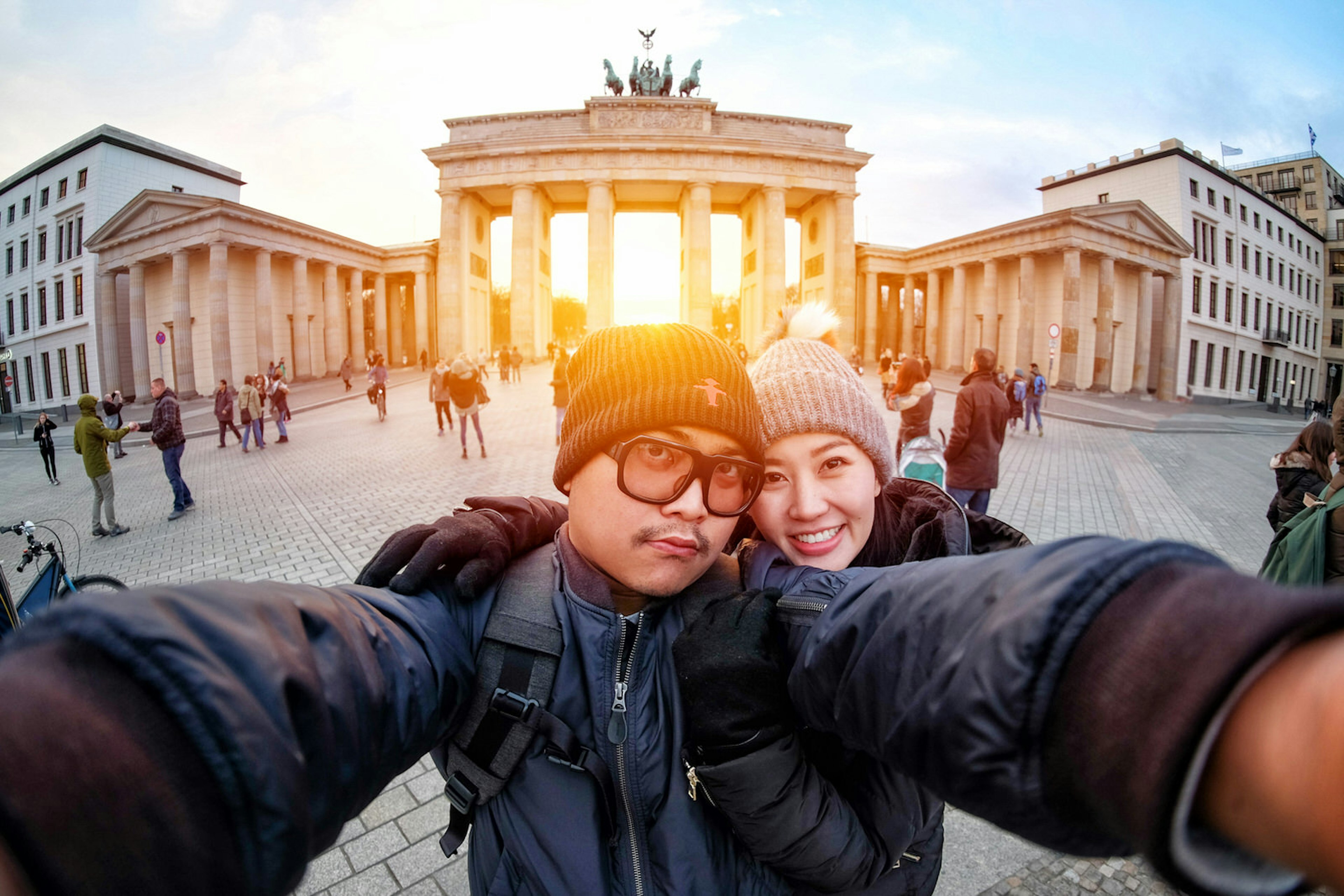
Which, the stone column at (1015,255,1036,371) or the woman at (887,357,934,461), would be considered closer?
the woman at (887,357,934,461)

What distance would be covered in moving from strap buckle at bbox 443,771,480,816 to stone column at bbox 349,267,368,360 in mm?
42544

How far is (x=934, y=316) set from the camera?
41.8m

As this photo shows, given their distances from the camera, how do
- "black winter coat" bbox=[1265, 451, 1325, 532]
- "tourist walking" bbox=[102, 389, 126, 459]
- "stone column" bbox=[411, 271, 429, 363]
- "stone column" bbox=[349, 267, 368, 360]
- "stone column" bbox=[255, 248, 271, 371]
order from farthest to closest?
"stone column" bbox=[411, 271, 429, 363]
"stone column" bbox=[349, 267, 368, 360]
"stone column" bbox=[255, 248, 271, 371]
"tourist walking" bbox=[102, 389, 126, 459]
"black winter coat" bbox=[1265, 451, 1325, 532]

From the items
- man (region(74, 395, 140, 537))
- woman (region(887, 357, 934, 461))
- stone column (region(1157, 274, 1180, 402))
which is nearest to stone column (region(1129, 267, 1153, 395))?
stone column (region(1157, 274, 1180, 402))

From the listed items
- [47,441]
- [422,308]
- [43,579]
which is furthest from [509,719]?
[422,308]

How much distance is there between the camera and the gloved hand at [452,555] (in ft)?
3.67

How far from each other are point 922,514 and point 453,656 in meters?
1.31

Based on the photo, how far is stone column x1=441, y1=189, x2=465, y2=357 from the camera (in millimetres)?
35688

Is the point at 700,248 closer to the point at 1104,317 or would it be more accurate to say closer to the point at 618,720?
the point at 1104,317

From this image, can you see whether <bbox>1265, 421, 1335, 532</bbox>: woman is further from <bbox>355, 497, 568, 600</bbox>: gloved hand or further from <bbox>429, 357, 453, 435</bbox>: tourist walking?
<bbox>429, 357, 453, 435</bbox>: tourist walking

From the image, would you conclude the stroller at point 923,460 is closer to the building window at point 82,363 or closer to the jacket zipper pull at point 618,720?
the jacket zipper pull at point 618,720

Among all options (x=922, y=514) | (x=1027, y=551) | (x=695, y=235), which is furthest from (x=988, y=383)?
(x=695, y=235)

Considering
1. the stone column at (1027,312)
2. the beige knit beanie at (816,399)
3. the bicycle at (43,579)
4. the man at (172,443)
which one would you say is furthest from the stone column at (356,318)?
the beige knit beanie at (816,399)

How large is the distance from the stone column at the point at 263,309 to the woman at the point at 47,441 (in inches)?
909
